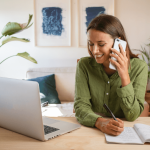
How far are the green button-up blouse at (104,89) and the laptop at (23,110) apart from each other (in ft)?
0.94

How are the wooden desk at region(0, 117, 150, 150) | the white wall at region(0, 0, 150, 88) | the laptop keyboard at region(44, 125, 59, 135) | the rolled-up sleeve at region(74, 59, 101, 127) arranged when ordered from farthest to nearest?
the white wall at region(0, 0, 150, 88) → the rolled-up sleeve at region(74, 59, 101, 127) → the laptop keyboard at region(44, 125, 59, 135) → the wooden desk at region(0, 117, 150, 150)

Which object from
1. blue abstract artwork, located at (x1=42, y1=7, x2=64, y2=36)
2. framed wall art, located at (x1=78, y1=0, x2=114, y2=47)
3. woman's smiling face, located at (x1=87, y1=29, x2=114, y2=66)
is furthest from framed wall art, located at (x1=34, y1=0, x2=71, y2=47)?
woman's smiling face, located at (x1=87, y1=29, x2=114, y2=66)

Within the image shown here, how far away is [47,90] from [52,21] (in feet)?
3.68

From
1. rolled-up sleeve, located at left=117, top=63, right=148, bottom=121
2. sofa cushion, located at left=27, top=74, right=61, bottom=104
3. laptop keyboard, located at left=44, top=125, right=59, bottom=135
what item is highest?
rolled-up sleeve, located at left=117, top=63, right=148, bottom=121

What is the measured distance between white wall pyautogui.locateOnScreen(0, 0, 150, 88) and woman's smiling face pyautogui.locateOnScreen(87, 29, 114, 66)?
1.97 m

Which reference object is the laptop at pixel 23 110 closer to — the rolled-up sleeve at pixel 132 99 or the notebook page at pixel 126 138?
the notebook page at pixel 126 138

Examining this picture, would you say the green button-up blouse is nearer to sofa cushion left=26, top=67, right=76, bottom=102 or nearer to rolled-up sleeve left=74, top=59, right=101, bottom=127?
rolled-up sleeve left=74, top=59, right=101, bottom=127

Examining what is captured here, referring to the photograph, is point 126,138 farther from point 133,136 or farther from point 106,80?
point 106,80

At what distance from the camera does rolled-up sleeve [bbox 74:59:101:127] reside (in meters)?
0.97

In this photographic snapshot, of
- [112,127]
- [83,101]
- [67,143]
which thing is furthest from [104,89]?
[67,143]

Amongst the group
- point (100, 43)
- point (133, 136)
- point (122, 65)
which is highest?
point (100, 43)

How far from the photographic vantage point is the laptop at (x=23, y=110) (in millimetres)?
711

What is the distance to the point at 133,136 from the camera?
794mm

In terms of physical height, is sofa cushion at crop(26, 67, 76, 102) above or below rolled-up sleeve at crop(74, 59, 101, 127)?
below
